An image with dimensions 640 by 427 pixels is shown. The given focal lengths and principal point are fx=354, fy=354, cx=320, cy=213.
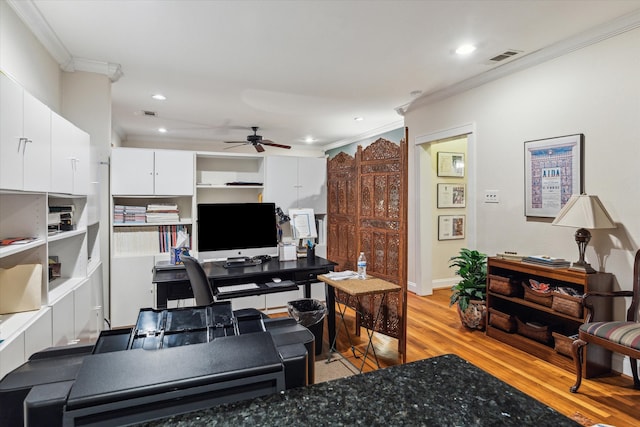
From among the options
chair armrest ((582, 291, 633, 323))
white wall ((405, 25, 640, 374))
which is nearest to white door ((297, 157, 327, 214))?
white wall ((405, 25, 640, 374))

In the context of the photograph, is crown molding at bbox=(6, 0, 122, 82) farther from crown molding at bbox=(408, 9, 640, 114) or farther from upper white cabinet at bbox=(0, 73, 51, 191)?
crown molding at bbox=(408, 9, 640, 114)

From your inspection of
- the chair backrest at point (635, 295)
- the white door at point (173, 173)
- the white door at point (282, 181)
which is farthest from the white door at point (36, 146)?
the chair backrest at point (635, 295)

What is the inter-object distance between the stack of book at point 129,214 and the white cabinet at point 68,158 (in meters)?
0.98

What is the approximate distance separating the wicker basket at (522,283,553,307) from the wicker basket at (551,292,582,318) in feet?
0.20

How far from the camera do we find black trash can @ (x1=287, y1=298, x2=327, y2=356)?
9.00 feet

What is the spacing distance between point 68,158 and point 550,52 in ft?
12.9

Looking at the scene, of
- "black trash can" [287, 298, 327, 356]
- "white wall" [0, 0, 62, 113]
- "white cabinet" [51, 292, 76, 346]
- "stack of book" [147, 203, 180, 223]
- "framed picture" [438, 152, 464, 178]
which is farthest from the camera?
"framed picture" [438, 152, 464, 178]

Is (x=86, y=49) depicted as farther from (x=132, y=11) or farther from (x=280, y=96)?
(x=280, y=96)

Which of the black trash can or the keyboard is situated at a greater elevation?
the keyboard

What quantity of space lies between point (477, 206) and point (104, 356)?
12.7 ft

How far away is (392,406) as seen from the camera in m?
0.69

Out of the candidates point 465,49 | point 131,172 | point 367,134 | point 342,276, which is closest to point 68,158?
point 131,172

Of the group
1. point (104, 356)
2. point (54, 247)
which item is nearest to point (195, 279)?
point (54, 247)

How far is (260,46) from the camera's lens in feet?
10.00
